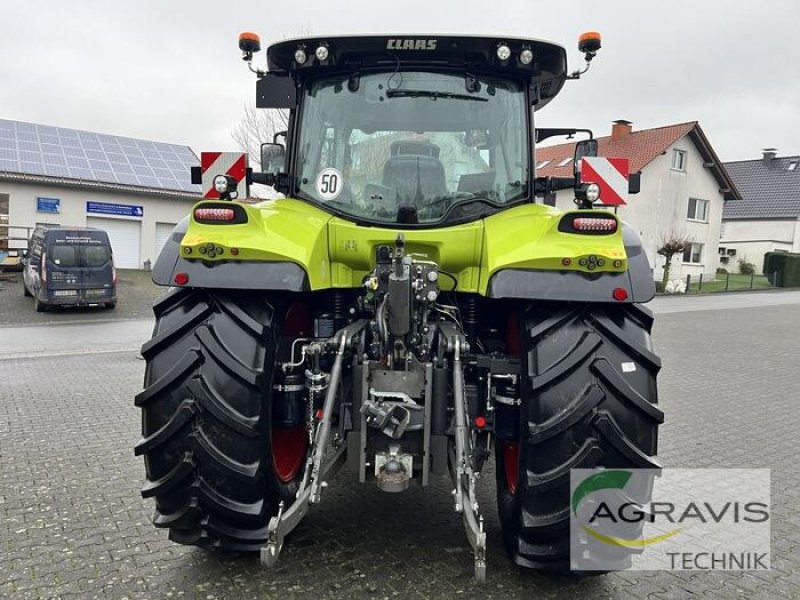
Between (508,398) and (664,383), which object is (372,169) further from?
(664,383)

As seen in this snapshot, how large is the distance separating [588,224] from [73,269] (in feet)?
54.5

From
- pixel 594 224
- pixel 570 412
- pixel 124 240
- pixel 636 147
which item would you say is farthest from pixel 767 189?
pixel 570 412

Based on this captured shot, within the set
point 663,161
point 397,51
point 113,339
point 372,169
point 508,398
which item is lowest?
point 113,339

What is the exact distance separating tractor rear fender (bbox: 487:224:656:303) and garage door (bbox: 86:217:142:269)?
2719cm

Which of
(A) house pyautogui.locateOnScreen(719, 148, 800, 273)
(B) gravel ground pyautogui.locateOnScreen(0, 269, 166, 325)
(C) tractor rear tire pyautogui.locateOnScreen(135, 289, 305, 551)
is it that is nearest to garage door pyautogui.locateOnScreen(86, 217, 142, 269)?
(B) gravel ground pyautogui.locateOnScreen(0, 269, 166, 325)

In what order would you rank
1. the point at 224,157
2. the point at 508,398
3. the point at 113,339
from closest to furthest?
the point at 508,398 < the point at 224,157 < the point at 113,339

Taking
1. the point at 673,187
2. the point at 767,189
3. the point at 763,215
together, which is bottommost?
the point at 763,215

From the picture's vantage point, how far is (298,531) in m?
3.66

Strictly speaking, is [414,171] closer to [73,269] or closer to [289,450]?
[289,450]

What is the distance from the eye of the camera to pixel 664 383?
28.6 ft

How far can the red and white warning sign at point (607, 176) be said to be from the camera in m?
4.36

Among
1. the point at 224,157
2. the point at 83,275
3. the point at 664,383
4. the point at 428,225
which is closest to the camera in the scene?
the point at 428,225

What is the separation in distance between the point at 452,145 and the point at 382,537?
2.18 meters

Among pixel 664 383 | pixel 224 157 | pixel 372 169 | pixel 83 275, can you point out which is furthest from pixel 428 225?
pixel 83 275
